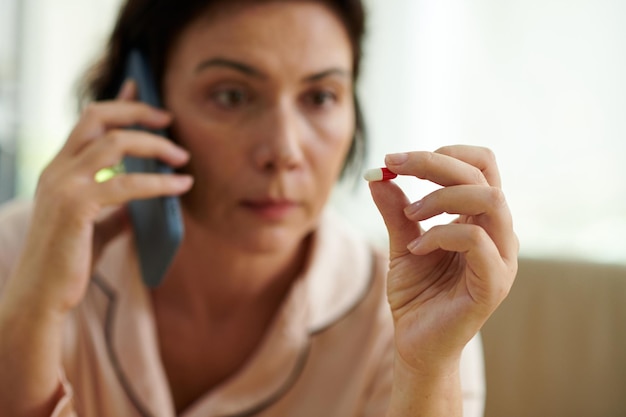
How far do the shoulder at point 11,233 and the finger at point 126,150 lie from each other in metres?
0.25

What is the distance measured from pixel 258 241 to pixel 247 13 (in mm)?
315

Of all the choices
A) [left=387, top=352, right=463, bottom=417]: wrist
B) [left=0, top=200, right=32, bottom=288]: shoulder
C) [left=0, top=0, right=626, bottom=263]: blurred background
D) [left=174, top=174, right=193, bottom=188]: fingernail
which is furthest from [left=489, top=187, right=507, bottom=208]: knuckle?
[left=0, top=0, right=626, bottom=263]: blurred background

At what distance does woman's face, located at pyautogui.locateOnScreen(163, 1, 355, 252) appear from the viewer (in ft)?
3.12

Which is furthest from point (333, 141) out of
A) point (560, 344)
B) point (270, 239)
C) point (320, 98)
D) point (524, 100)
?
point (524, 100)

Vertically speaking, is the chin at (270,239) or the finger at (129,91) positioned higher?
the finger at (129,91)

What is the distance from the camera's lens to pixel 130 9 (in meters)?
1.10

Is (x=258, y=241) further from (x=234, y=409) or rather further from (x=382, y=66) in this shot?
(x=382, y=66)

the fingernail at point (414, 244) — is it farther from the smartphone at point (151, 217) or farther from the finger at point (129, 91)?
the finger at point (129, 91)

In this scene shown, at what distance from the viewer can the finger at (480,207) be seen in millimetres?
591

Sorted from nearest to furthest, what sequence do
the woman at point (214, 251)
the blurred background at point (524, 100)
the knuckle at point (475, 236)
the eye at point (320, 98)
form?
the knuckle at point (475, 236) → the woman at point (214, 251) → the eye at point (320, 98) → the blurred background at point (524, 100)

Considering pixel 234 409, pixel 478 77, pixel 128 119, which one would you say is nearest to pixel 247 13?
pixel 128 119

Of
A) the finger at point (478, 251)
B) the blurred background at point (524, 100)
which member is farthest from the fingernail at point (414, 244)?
the blurred background at point (524, 100)

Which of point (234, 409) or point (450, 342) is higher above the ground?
point (450, 342)

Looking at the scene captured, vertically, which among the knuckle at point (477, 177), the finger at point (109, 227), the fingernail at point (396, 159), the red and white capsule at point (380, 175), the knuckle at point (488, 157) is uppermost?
the fingernail at point (396, 159)
